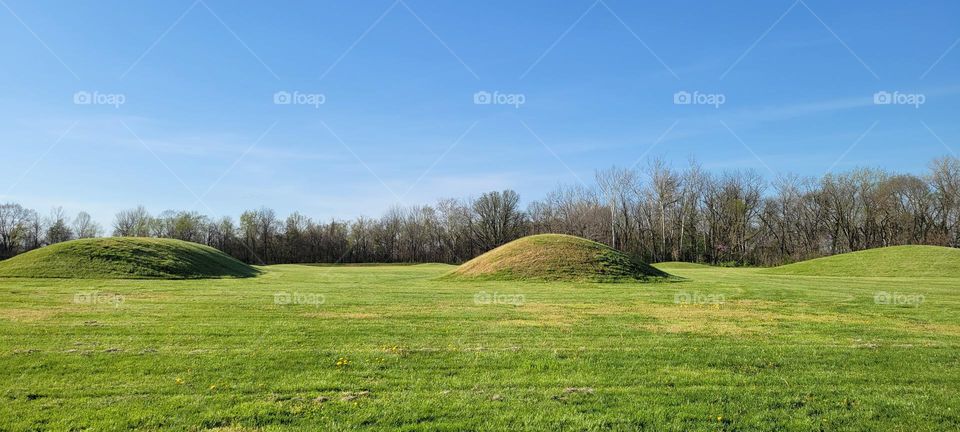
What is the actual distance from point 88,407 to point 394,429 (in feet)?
12.9

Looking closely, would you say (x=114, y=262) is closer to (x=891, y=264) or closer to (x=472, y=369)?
(x=472, y=369)

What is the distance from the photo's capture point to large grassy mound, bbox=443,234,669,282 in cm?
3238

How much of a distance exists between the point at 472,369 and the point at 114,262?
37287mm

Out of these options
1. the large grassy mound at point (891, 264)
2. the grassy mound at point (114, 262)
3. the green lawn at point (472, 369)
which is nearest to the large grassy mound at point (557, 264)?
the green lawn at point (472, 369)

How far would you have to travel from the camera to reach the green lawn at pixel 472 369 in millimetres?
6488

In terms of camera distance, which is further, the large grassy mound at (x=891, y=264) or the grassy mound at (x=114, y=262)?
the large grassy mound at (x=891, y=264)

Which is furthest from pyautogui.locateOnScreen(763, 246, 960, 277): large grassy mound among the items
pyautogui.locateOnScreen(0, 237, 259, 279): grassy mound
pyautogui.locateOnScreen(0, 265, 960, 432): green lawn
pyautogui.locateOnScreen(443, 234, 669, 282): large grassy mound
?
pyautogui.locateOnScreen(0, 237, 259, 279): grassy mound

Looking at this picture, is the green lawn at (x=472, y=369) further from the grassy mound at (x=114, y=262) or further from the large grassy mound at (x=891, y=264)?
the large grassy mound at (x=891, y=264)

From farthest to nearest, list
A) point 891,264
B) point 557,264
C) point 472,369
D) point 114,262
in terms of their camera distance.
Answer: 1. point 891,264
2. point 114,262
3. point 557,264
4. point 472,369

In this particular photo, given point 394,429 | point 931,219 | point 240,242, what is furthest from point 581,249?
point 240,242

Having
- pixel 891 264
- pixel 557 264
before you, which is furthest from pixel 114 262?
pixel 891 264

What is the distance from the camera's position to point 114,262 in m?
36.6

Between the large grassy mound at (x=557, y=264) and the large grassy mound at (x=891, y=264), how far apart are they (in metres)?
23.0

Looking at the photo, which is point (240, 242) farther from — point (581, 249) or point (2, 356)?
point (2, 356)
